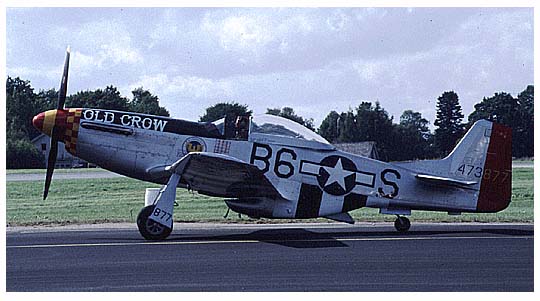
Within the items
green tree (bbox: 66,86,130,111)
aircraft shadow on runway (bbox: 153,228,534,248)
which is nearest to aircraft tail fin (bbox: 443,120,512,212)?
aircraft shadow on runway (bbox: 153,228,534,248)

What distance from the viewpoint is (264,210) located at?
11117mm

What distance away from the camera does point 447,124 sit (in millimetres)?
16406

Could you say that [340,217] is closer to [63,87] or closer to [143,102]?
[63,87]

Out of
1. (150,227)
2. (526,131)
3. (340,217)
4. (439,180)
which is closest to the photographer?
(150,227)

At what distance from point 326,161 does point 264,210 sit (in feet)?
4.30

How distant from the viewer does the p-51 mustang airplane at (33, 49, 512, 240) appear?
1102 cm

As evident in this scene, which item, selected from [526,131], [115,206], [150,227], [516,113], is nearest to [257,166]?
[150,227]

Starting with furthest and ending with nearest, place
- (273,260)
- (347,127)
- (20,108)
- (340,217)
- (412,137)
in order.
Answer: (347,127) < (412,137) < (20,108) < (340,217) < (273,260)

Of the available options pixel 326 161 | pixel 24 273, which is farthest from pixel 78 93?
pixel 24 273

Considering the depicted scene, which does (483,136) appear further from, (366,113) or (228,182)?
(366,113)

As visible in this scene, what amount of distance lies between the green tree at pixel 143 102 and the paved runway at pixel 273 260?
3.50m

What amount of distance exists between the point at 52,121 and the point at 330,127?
9.57 metres

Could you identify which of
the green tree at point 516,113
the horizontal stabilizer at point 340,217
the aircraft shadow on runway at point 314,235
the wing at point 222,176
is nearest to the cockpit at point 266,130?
the wing at point 222,176

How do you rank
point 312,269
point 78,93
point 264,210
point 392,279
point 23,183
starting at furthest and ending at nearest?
point 23,183, point 78,93, point 264,210, point 312,269, point 392,279
